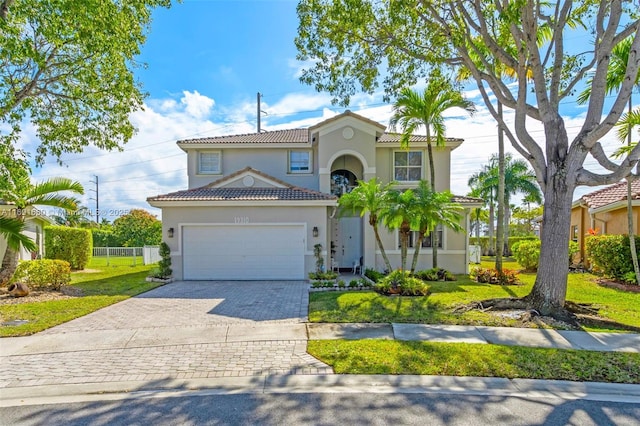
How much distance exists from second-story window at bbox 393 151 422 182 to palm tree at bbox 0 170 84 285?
45.8 feet

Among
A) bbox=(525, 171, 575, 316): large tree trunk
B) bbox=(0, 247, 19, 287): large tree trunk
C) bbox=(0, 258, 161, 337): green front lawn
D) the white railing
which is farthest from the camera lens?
the white railing

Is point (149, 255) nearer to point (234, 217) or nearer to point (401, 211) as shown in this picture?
point (234, 217)

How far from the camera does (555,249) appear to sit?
28.1 feet

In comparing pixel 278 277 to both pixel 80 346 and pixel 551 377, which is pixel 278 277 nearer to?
pixel 80 346

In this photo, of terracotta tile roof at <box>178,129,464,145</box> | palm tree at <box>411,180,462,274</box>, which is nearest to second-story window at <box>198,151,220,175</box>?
terracotta tile roof at <box>178,129,464,145</box>

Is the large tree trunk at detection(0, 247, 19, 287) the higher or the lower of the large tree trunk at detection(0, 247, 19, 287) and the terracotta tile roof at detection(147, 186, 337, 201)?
the lower

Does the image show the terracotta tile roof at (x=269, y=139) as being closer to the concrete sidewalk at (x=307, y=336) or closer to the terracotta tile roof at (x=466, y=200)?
the terracotta tile roof at (x=466, y=200)

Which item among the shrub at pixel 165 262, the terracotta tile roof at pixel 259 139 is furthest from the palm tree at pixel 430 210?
the shrub at pixel 165 262

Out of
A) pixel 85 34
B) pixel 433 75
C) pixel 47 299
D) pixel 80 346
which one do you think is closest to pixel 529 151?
pixel 433 75

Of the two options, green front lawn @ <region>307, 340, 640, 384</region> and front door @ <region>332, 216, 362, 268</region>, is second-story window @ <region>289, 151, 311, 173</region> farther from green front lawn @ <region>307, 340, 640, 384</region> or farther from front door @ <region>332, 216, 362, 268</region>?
green front lawn @ <region>307, 340, 640, 384</region>

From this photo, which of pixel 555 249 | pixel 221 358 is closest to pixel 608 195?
pixel 555 249

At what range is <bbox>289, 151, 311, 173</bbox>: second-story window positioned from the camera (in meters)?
18.7

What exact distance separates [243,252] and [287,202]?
281cm

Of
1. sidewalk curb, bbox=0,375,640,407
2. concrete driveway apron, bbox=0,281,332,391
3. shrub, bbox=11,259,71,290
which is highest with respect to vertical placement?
shrub, bbox=11,259,71,290
